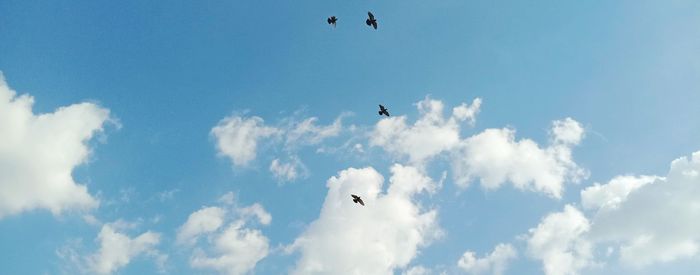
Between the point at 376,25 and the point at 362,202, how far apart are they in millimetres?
21611

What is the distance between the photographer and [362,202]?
92688mm

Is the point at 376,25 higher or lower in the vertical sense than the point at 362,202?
higher

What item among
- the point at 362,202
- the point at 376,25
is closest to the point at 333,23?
the point at 376,25

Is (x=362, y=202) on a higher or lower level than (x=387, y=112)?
lower

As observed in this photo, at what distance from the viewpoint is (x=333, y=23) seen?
3602 inches

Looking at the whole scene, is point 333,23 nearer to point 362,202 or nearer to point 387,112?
point 387,112

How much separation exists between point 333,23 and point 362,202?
22149 millimetres

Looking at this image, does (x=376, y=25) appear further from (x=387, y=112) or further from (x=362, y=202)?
(x=362, y=202)

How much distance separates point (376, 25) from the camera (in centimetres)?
9044

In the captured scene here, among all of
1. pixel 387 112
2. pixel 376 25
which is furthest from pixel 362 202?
pixel 376 25

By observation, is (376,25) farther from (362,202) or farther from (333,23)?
(362,202)

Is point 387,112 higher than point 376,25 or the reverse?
the reverse

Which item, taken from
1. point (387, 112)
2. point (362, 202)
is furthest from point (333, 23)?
point (362, 202)

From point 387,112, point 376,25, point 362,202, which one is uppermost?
point 376,25
